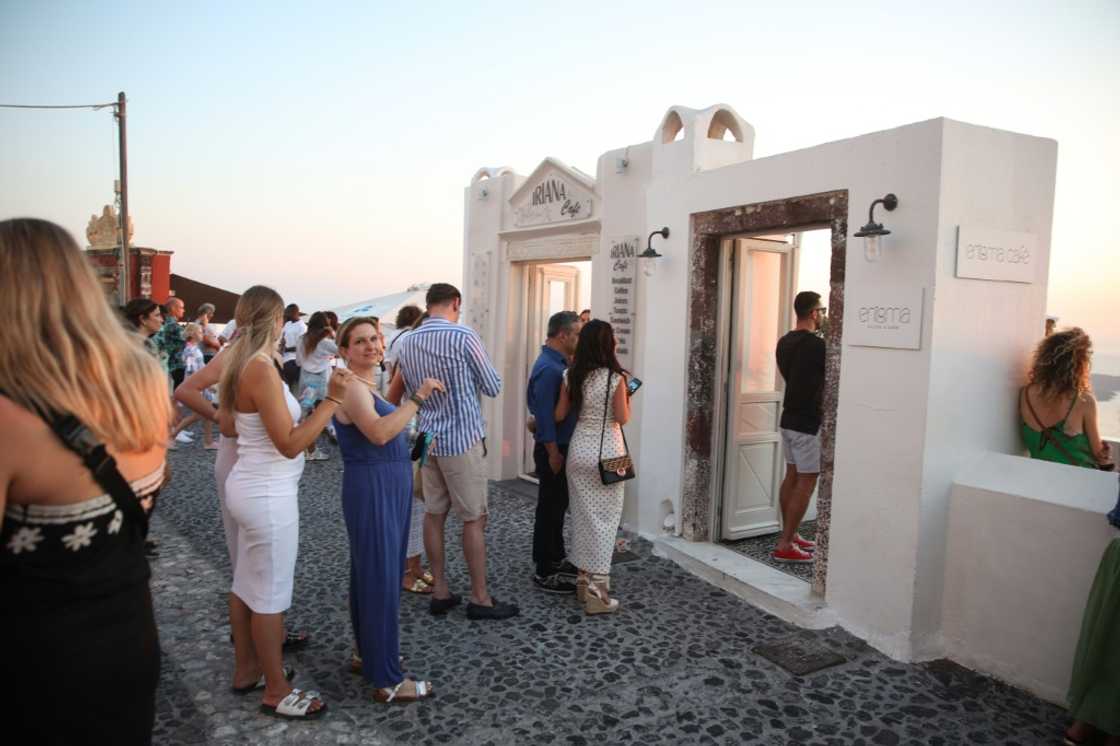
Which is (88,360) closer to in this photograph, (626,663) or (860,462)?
(626,663)

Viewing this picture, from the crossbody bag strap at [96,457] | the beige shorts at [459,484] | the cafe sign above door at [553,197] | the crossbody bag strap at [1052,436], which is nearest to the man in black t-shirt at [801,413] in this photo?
the crossbody bag strap at [1052,436]

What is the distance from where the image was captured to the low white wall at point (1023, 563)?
3.48m

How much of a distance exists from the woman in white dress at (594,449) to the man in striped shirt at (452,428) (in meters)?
0.50

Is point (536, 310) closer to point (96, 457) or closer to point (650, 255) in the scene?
point (650, 255)

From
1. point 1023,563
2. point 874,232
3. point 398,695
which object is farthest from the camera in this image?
point 874,232

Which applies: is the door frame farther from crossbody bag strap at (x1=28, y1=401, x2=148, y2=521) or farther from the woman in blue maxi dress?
crossbody bag strap at (x1=28, y1=401, x2=148, y2=521)

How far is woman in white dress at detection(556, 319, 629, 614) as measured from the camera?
4.57 metres

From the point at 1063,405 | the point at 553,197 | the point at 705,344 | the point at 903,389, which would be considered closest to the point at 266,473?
the point at 903,389

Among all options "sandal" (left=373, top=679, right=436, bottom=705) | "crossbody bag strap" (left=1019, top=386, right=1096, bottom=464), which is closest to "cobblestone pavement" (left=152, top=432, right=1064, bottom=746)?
"sandal" (left=373, top=679, right=436, bottom=705)

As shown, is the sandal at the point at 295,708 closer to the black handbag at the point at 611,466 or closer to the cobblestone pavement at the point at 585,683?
the cobblestone pavement at the point at 585,683

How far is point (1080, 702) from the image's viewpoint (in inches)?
124

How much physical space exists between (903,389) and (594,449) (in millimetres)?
1737

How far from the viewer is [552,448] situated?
479cm

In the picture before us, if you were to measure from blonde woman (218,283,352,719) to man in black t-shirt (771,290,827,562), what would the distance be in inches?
133
